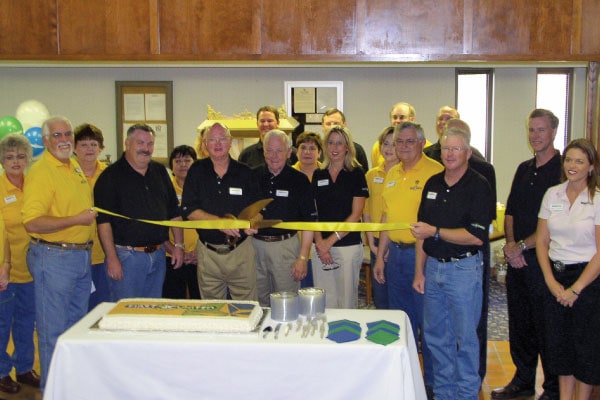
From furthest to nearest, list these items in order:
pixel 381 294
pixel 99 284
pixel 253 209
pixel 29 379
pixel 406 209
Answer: pixel 99 284
pixel 381 294
pixel 29 379
pixel 406 209
pixel 253 209

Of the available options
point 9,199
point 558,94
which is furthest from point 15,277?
point 558,94

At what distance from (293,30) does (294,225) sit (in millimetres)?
1334

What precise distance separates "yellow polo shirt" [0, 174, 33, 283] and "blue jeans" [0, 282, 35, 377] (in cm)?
10

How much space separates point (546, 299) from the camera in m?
3.65

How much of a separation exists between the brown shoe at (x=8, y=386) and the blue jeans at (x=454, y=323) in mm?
2789

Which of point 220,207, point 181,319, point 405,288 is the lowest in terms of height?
point 405,288

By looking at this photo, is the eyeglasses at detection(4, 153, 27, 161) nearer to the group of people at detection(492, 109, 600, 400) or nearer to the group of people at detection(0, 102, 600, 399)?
the group of people at detection(0, 102, 600, 399)

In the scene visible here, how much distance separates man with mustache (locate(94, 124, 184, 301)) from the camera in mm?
3941

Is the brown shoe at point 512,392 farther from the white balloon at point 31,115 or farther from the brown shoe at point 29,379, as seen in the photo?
the white balloon at point 31,115

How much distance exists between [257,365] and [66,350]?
900 mm

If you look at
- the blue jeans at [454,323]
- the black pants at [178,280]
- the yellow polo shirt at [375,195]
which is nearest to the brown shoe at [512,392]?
the blue jeans at [454,323]

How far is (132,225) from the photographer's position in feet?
12.9

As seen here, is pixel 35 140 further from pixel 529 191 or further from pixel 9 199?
pixel 529 191

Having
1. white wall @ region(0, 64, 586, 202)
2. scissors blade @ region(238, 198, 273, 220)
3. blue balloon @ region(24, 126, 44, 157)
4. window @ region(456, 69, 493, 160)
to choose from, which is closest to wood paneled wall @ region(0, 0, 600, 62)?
scissors blade @ region(238, 198, 273, 220)
